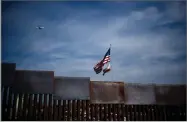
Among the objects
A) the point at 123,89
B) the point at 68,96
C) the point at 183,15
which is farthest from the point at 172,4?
the point at 68,96

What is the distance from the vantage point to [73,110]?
191 inches

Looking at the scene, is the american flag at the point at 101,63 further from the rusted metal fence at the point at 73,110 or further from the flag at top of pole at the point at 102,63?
the rusted metal fence at the point at 73,110

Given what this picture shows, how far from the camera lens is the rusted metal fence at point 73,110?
4.68 metres

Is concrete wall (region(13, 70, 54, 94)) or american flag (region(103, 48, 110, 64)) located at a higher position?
american flag (region(103, 48, 110, 64))

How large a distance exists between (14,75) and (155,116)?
336 centimetres

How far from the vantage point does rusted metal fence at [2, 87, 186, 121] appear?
4680mm

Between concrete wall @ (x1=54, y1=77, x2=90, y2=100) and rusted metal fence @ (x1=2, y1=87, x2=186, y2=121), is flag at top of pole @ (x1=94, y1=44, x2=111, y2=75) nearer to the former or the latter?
concrete wall @ (x1=54, y1=77, x2=90, y2=100)

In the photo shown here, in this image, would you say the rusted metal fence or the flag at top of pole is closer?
the rusted metal fence

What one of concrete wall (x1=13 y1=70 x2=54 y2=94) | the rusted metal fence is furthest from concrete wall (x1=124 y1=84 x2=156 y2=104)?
concrete wall (x1=13 y1=70 x2=54 y2=94)

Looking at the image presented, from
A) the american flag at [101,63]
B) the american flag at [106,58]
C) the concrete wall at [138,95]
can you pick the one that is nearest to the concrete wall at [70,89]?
the american flag at [101,63]

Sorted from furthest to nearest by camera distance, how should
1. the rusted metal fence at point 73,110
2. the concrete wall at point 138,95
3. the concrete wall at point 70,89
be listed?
1. the concrete wall at point 138,95
2. the concrete wall at point 70,89
3. the rusted metal fence at point 73,110

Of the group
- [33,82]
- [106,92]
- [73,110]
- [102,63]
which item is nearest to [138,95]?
[106,92]

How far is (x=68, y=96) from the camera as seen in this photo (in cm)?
480

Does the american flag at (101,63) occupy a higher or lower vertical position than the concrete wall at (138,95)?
higher
